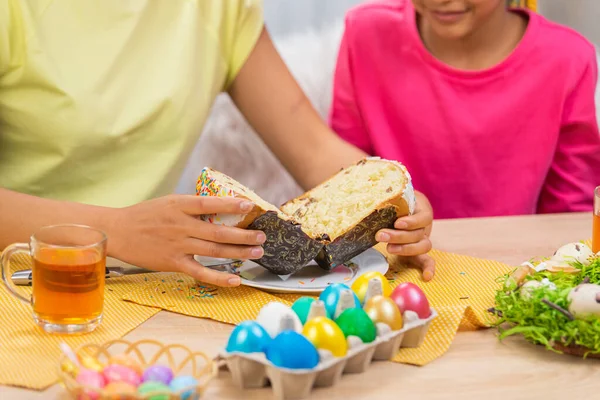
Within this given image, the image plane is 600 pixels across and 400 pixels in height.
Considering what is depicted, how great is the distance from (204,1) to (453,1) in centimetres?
62

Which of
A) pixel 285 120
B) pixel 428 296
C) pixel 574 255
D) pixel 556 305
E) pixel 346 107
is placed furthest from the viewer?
pixel 346 107

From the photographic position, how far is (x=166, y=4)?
186 cm

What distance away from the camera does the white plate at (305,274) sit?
137 centimetres

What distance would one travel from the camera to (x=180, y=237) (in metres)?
1.38

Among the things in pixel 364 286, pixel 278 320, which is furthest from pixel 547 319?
pixel 278 320

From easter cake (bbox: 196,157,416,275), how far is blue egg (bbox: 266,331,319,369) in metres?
0.36

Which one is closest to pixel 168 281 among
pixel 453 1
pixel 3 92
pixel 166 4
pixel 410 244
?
pixel 410 244

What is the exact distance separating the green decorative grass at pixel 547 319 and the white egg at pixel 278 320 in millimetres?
309

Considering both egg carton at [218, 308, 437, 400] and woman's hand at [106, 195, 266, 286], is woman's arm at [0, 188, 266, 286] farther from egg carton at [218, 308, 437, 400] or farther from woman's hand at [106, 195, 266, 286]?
egg carton at [218, 308, 437, 400]

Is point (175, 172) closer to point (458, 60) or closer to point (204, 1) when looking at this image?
point (204, 1)

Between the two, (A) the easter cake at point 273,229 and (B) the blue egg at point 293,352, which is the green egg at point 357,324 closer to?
(B) the blue egg at point 293,352

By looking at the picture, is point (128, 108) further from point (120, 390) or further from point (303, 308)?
point (120, 390)

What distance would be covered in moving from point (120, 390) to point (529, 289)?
0.58 metres

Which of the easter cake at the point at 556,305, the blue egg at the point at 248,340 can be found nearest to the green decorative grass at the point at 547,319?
the easter cake at the point at 556,305
